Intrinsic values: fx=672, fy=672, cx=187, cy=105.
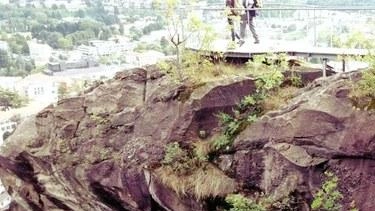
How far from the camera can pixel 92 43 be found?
42406 millimetres

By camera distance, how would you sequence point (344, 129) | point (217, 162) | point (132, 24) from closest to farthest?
1. point (344, 129)
2. point (217, 162)
3. point (132, 24)

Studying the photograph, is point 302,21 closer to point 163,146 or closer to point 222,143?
point 222,143

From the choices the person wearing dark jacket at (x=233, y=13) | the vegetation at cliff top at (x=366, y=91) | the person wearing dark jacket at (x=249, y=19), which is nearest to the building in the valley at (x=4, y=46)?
the person wearing dark jacket at (x=249, y=19)

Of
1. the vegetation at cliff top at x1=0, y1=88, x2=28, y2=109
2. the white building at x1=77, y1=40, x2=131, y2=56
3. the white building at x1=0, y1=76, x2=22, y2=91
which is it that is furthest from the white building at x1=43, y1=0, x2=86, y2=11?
the vegetation at cliff top at x1=0, y1=88, x2=28, y2=109

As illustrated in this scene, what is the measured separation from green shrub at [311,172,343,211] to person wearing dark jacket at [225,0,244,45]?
4327 mm

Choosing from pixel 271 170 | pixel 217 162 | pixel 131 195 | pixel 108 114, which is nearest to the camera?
pixel 271 170

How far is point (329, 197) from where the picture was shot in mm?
8625

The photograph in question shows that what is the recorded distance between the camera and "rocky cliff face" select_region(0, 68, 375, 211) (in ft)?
29.1

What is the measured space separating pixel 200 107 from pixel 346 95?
2.57 metres

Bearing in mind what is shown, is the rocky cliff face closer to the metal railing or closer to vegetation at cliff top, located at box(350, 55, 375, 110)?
vegetation at cliff top, located at box(350, 55, 375, 110)

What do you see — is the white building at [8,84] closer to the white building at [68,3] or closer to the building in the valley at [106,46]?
the building in the valley at [106,46]

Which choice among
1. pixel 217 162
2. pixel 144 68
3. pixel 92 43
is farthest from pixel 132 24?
pixel 217 162

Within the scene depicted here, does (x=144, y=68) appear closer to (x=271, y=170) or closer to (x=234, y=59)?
(x=234, y=59)

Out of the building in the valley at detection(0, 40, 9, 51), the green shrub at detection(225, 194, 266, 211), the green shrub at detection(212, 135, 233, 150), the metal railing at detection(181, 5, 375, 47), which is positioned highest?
the metal railing at detection(181, 5, 375, 47)
